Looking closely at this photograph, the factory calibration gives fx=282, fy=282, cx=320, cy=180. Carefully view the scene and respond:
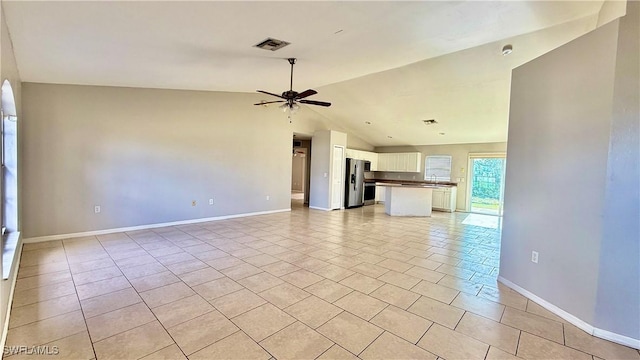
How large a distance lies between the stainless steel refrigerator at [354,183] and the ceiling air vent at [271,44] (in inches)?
220

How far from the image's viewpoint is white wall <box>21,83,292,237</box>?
176 inches

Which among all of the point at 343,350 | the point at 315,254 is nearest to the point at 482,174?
the point at 315,254

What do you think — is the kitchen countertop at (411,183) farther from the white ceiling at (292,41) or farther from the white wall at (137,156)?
the white wall at (137,156)

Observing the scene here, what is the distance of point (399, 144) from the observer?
1016 cm

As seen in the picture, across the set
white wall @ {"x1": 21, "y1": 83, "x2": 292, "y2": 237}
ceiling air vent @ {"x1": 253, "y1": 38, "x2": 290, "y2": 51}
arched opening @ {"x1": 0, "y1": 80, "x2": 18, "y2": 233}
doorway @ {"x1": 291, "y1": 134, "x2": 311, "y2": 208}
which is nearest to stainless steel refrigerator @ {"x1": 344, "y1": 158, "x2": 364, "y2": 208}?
doorway @ {"x1": 291, "y1": 134, "x2": 311, "y2": 208}

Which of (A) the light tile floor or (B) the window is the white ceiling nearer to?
(A) the light tile floor

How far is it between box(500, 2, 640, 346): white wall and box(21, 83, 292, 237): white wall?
5554 mm

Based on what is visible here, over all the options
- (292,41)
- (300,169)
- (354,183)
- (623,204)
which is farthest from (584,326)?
(300,169)

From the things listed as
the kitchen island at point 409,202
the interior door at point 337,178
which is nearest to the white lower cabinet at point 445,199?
the kitchen island at point 409,202

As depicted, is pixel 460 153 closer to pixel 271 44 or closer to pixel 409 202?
pixel 409 202

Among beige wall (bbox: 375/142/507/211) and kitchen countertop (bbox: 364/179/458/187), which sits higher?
beige wall (bbox: 375/142/507/211)

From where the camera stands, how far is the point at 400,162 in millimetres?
10023

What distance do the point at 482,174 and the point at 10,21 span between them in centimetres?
992

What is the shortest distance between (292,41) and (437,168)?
7565mm
